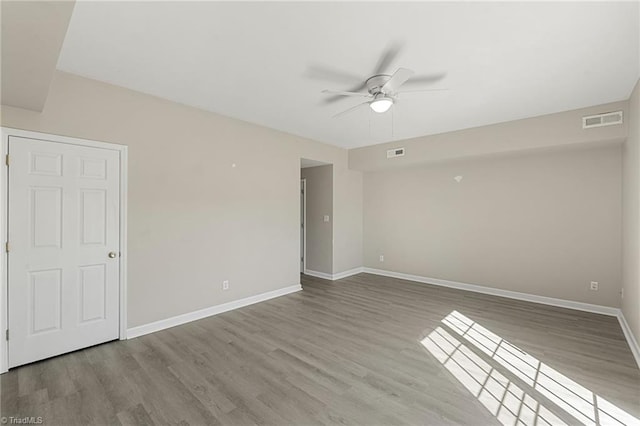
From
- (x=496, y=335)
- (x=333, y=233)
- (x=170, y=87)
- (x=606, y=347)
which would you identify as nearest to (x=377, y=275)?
(x=333, y=233)

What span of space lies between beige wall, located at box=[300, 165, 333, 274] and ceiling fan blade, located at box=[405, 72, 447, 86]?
311 centimetres

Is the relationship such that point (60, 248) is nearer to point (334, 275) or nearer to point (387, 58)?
point (387, 58)

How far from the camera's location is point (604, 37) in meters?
2.18

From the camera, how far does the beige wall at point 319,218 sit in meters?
5.97

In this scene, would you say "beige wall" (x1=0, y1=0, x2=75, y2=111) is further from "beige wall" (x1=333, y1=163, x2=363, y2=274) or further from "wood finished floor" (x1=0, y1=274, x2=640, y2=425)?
"beige wall" (x1=333, y1=163, x2=363, y2=274)

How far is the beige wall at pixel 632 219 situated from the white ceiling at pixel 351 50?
467mm

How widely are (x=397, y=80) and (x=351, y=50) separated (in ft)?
1.58

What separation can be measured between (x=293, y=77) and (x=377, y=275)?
15.5 ft

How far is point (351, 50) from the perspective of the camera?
7.72 ft

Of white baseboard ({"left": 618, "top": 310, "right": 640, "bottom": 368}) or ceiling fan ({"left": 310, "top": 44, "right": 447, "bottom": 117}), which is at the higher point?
ceiling fan ({"left": 310, "top": 44, "right": 447, "bottom": 117})

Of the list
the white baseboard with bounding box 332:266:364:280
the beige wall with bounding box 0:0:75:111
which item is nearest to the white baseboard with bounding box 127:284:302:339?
the white baseboard with bounding box 332:266:364:280

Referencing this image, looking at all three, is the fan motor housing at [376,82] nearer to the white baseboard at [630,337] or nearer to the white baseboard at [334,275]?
the white baseboard at [630,337]

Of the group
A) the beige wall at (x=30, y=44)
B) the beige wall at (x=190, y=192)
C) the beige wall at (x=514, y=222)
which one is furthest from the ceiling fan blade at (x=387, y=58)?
the beige wall at (x=514, y=222)

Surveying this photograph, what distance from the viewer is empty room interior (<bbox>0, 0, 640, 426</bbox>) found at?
2033 millimetres
